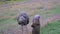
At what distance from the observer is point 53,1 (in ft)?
49.0

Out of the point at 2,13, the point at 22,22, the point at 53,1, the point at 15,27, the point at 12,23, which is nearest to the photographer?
the point at 22,22

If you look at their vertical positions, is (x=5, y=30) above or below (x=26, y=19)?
below

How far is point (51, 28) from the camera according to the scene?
8.46 metres

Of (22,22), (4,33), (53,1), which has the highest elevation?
(53,1)

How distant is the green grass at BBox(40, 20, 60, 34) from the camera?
8030 mm

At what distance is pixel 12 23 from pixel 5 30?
0.96m

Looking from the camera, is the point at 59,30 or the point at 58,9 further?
the point at 58,9

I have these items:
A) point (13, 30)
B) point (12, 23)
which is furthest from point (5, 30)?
point (12, 23)

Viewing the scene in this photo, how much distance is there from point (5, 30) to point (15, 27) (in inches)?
20.8

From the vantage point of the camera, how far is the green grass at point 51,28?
8030 millimetres

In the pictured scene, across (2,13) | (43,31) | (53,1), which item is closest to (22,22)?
(43,31)

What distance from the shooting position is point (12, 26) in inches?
353

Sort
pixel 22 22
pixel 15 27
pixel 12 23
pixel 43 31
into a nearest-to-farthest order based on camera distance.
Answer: pixel 22 22
pixel 43 31
pixel 15 27
pixel 12 23

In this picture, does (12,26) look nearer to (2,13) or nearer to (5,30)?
(5,30)
